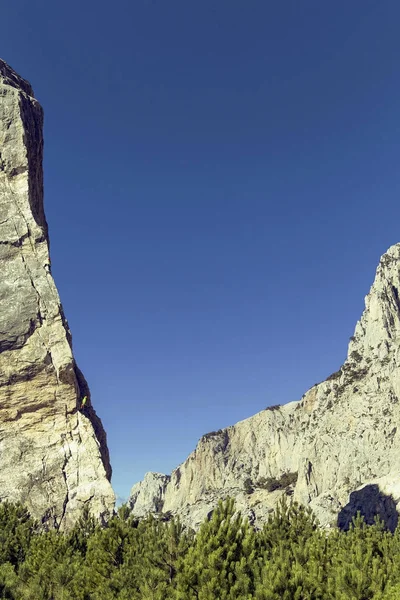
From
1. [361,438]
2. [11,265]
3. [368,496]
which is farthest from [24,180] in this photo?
[361,438]

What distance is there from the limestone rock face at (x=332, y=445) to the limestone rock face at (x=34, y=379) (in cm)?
5314

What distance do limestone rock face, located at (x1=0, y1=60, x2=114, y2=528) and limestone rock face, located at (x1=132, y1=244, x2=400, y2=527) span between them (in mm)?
53136

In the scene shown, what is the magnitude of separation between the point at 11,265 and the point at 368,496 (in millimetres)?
69205

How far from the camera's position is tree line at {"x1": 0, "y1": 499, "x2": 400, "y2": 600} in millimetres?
18391

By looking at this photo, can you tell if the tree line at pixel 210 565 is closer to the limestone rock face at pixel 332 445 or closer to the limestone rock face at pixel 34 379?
the limestone rock face at pixel 34 379

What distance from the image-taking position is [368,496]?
258 ft

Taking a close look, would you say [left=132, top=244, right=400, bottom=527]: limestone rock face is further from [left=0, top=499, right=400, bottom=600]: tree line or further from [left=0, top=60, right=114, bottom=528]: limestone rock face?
[left=0, top=499, right=400, bottom=600]: tree line

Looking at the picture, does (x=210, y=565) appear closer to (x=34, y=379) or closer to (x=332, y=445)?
(x=34, y=379)

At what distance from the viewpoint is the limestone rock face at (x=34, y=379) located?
44.8m

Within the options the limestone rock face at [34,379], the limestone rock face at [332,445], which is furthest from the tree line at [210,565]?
the limestone rock face at [332,445]

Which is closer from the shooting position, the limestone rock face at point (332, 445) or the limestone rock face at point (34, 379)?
the limestone rock face at point (34, 379)

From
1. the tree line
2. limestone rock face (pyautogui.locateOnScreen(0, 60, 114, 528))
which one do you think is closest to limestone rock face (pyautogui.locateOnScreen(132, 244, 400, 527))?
limestone rock face (pyautogui.locateOnScreen(0, 60, 114, 528))

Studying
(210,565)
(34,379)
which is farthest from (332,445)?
(210,565)

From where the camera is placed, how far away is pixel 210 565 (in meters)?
18.5
